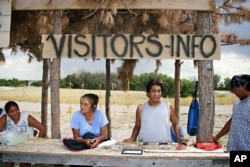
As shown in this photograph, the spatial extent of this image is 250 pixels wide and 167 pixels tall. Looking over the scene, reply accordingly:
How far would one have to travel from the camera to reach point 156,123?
13.4 ft

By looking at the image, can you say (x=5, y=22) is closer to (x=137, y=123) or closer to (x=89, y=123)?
(x=89, y=123)

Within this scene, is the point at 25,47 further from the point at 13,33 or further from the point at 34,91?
the point at 34,91

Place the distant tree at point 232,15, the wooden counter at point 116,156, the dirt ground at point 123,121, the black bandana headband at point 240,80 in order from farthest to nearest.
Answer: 1. the dirt ground at point 123,121
2. the distant tree at point 232,15
3. the wooden counter at point 116,156
4. the black bandana headband at point 240,80

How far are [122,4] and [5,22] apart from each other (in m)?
1.37

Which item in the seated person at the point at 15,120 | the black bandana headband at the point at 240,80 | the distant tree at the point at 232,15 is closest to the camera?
the black bandana headband at the point at 240,80

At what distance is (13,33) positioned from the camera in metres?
6.60

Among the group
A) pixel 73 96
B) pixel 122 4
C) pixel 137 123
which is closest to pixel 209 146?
pixel 137 123

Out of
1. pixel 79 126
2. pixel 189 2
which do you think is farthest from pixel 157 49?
pixel 79 126

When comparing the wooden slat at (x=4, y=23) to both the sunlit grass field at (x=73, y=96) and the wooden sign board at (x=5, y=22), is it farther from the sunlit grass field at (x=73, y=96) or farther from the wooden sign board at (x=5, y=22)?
the sunlit grass field at (x=73, y=96)

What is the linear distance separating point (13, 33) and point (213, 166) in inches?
169

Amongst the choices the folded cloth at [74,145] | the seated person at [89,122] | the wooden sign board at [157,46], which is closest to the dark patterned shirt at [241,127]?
the wooden sign board at [157,46]

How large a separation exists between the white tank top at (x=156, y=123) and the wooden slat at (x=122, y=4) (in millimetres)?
1145

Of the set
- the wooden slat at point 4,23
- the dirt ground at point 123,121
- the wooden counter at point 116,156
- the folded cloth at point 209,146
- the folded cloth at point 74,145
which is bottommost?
the dirt ground at point 123,121

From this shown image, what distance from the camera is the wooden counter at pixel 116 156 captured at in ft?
11.9
